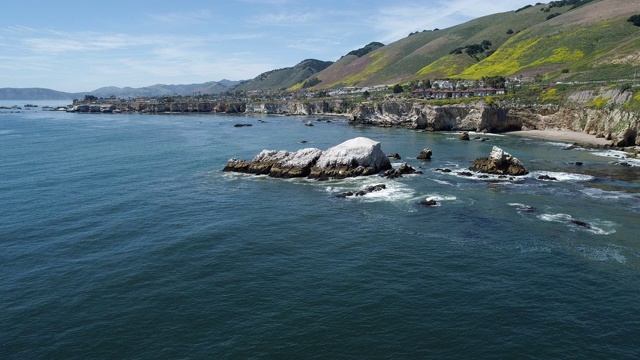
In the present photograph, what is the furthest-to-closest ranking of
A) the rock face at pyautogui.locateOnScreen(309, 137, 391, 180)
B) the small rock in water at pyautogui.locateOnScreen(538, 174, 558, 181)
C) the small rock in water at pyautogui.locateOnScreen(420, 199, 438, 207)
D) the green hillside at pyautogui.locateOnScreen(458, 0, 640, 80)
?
the green hillside at pyautogui.locateOnScreen(458, 0, 640, 80) → the rock face at pyautogui.locateOnScreen(309, 137, 391, 180) → the small rock in water at pyautogui.locateOnScreen(538, 174, 558, 181) → the small rock in water at pyautogui.locateOnScreen(420, 199, 438, 207)

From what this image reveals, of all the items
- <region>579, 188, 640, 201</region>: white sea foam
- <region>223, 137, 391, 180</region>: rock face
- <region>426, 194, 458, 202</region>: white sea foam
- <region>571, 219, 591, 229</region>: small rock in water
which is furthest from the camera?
<region>223, 137, 391, 180</region>: rock face

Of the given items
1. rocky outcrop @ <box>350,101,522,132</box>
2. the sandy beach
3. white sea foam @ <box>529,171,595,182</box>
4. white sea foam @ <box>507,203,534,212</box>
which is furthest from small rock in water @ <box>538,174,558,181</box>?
rocky outcrop @ <box>350,101,522,132</box>

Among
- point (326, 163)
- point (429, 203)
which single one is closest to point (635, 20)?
point (326, 163)

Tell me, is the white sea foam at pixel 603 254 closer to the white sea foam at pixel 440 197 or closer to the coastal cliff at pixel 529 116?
the white sea foam at pixel 440 197

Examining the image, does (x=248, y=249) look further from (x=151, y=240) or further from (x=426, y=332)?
(x=426, y=332)

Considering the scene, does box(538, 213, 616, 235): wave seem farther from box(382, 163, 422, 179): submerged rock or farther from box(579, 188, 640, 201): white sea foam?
box(382, 163, 422, 179): submerged rock

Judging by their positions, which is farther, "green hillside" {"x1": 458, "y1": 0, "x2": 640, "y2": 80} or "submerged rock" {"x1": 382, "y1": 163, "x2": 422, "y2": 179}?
"green hillside" {"x1": 458, "y1": 0, "x2": 640, "y2": 80}

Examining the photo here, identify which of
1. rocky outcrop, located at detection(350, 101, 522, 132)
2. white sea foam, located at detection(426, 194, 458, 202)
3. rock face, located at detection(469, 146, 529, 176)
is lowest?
white sea foam, located at detection(426, 194, 458, 202)

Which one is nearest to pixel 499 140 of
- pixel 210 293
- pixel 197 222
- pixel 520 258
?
pixel 520 258
